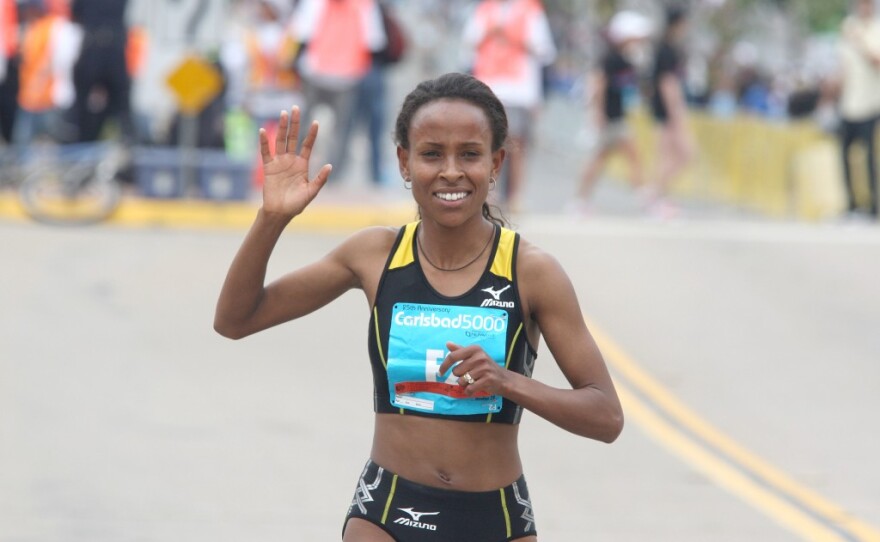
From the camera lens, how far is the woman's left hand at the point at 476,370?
154 inches

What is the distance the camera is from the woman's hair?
4.26m

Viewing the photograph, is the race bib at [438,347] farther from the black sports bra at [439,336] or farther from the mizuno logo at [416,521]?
the mizuno logo at [416,521]

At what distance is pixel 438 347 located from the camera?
420cm

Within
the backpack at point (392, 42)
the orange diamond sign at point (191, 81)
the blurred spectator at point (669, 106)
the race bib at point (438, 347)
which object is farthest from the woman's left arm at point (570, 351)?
the blurred spectator at point (669, 106)

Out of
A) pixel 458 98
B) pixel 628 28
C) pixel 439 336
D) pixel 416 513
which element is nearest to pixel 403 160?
pixel 458 98

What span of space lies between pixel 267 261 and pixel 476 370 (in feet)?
2.30

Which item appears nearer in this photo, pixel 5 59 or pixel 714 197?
pixel 5 59

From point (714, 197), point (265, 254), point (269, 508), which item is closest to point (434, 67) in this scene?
point (714, 197)

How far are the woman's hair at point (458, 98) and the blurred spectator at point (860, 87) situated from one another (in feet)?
44.7

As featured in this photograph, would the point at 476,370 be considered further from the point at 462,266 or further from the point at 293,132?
the point at 293,132

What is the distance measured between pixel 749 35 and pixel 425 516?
1724 inches

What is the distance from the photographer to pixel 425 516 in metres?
4.26

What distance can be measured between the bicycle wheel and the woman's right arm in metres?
10.7

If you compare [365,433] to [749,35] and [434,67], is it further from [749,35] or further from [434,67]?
[749,35]
